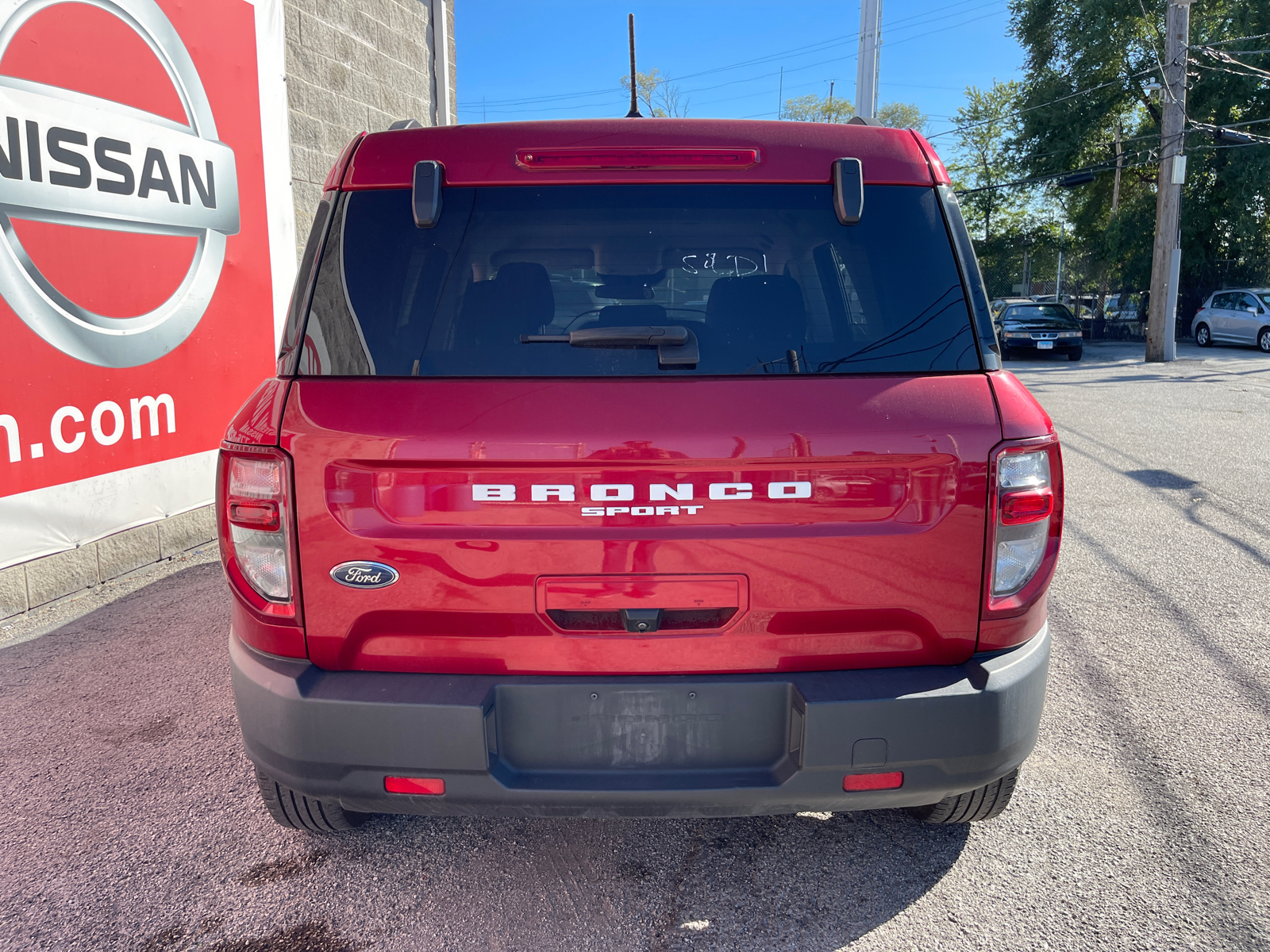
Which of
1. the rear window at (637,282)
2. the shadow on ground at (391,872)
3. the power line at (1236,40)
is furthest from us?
the power line at (1236,40)

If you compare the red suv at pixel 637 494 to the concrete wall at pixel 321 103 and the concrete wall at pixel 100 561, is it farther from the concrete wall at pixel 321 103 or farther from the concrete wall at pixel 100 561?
the concrete wall at pixel 321 103

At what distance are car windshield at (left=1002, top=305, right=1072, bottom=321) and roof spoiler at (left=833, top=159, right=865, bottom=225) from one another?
75.2 feet

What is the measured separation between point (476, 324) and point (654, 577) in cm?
71

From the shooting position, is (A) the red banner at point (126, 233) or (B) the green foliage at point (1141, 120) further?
(B) the green foliage at point (1141, 120)

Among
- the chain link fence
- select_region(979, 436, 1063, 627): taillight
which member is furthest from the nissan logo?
the chain link fence

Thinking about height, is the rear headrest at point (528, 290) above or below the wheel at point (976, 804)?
above

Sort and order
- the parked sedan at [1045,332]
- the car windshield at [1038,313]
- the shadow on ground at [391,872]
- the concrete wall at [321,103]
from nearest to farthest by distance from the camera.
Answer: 1. the shadow on ground at [391,872]
2. the concrete wall at [321,103]
3. the parked sedan at [1045,332]
4. the car windshield at [1038,313]

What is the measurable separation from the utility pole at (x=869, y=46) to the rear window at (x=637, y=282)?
20.5 metres

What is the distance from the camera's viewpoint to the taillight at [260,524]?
2027 millimetres

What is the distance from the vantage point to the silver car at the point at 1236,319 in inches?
905

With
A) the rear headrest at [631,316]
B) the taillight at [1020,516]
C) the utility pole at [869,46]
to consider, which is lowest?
the taillight at [1020,516]

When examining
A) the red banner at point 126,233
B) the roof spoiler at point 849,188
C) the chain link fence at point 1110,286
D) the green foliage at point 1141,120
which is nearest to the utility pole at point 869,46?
the chain link fence at point 1110,286

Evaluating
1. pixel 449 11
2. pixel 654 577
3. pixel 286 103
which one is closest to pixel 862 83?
pixel 449 11

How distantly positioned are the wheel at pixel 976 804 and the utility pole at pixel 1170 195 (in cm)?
2194
